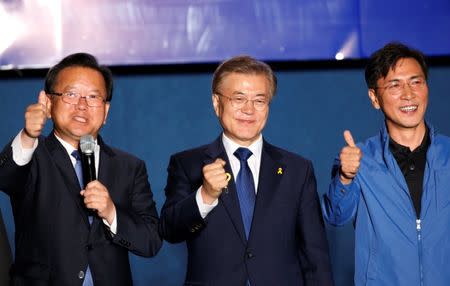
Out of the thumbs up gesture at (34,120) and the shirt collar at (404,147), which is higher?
the thumbs up gesture at (34,120)

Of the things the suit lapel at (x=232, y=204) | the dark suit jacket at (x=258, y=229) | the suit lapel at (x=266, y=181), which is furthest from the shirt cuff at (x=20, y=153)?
the suit lapel at (x=266, y=181)

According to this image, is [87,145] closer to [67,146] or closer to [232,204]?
[67,146]

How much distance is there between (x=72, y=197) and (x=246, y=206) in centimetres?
57

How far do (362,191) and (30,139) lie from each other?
1142 mm

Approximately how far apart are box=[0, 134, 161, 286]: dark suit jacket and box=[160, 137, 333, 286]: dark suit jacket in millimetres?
153

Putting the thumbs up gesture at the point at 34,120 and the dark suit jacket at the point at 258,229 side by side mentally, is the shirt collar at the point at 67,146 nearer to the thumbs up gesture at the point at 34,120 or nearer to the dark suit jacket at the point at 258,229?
the thumbs up gesture at the point at 34,120

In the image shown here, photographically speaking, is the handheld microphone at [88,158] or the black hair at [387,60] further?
the black hair at [387,60]

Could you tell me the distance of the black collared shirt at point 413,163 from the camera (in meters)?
2.58

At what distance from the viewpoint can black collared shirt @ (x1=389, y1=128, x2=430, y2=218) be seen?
8.47 ft

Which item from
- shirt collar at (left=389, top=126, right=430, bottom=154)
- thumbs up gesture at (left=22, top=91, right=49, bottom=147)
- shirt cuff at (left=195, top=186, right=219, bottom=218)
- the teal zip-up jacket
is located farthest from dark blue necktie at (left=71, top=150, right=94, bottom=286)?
shirt collar at (left=389, top=126, right=430, bottom=154)

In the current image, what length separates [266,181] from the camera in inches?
97.6

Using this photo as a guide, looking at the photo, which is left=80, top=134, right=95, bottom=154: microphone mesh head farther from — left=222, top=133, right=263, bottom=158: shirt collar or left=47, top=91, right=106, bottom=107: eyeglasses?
left=222, top=133, right=263, bottom=158: shirt collar

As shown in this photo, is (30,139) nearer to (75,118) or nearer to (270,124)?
(75,118)

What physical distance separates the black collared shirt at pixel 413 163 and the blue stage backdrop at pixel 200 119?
128 cm
